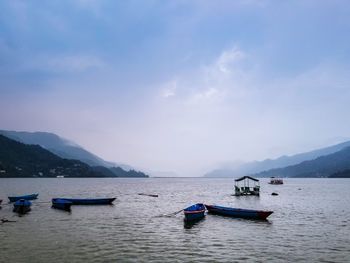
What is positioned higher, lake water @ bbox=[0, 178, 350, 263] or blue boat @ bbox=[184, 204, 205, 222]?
blue boat @ bbox=[184, 204, 205, 222]

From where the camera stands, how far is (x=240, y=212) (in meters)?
55.8

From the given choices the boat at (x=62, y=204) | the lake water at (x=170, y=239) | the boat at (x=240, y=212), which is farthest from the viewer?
the boat at (x=62, y=204)

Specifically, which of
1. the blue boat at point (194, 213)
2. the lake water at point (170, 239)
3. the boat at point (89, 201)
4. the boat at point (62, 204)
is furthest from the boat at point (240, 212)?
the boat at point (89, 201)

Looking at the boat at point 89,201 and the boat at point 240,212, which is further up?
the boat at point 89,201

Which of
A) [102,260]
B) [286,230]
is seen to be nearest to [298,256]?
[286,230]

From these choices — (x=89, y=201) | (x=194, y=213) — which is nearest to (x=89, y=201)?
(x=89, y=201)

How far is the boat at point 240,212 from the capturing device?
2103 inches

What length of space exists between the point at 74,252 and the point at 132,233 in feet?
36.9

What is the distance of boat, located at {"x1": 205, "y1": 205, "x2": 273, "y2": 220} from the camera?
53.4 meters

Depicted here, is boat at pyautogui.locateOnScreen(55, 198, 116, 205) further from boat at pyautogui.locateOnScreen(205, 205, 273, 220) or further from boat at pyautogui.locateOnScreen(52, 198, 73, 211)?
boat at pyautogui.locateOnScreen(205, 205, 273, 220)

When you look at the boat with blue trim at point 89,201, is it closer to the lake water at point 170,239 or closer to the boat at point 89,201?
the boat at point 89,201

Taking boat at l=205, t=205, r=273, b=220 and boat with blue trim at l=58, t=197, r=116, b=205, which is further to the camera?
boat with blue trim at l=58, t=197, r=116, b=205

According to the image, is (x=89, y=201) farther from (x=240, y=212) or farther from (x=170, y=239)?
(x=170, y=239)

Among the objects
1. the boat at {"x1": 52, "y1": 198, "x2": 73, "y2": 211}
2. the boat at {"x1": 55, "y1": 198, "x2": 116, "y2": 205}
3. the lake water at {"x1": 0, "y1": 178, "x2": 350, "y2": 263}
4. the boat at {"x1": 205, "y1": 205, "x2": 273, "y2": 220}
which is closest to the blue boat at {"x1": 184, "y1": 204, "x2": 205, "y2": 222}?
the lake water at {"x1": 0, "y1": 178, "x2": 350, "y2": 263}
